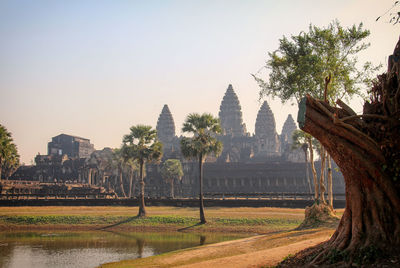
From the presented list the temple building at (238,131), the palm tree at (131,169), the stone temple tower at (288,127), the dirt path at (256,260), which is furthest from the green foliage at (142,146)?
the stone temple tower at (288,127)

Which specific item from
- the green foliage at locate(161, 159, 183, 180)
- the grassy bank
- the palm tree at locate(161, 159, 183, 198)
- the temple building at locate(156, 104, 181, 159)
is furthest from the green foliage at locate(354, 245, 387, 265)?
the temple building at locate(156, 104, 181, 159)

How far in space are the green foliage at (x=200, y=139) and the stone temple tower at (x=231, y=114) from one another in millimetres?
83178

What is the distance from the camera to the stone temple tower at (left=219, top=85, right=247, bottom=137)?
123188mm

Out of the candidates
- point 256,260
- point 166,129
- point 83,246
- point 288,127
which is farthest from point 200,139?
point 288,127

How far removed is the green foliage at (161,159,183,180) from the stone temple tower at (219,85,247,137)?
4890 centimetres

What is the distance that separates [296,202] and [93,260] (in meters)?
25.6

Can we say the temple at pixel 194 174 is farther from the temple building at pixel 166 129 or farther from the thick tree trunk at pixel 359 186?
the thick tree trunk at pixel 359 186

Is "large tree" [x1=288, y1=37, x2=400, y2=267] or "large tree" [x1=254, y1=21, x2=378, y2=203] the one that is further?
"large tree" [x1=254, y1=21, x2=378, y2=203]

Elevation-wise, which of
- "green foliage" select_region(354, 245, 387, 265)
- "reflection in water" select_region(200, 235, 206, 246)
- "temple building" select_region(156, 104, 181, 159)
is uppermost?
"temple building" select_region(156, 104, 181, 159)

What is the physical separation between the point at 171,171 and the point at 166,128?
182 feet

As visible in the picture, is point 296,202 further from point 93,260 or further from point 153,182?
point 153,182

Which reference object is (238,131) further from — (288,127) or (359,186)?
(359,186)

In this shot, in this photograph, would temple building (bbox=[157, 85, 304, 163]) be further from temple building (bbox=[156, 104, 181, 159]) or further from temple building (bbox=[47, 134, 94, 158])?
temple building (bbox=[47, 134, 94, 158])

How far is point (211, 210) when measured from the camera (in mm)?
42562
